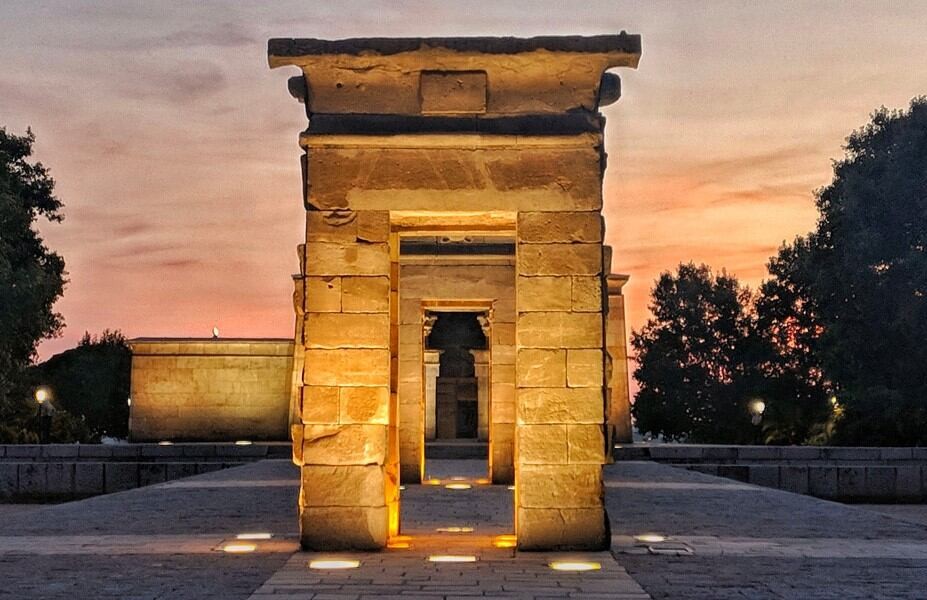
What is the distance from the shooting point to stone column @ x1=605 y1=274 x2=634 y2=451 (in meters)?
24.6

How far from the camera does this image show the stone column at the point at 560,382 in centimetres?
920

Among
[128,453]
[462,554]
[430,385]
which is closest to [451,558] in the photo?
[462,554]

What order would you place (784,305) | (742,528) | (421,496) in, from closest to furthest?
1. (742,528)
2. (421,496)
3. (784,305)

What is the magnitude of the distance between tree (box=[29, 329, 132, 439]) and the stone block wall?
1931 cm

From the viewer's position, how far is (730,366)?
48469 mm

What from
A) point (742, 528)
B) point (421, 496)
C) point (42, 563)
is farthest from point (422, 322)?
point (42, 563)

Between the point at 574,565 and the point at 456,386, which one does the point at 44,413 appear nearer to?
the point at 456,386

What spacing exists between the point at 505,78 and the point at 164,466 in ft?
44.5

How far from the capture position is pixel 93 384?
4809 cm

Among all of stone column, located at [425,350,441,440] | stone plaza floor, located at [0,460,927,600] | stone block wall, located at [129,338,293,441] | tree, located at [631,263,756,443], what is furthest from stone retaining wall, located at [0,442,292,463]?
tree, located at [631,263,756,443]

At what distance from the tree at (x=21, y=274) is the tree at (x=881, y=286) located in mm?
23328

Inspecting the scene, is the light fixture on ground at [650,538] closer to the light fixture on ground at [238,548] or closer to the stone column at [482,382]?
the light fixture on ground at [238,548]

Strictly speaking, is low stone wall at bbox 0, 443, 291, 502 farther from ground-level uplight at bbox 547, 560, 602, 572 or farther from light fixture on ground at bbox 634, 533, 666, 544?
ground-level uplight at bbox 547, 560, 602, 572

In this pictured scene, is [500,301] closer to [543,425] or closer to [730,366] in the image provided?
[543,425]
